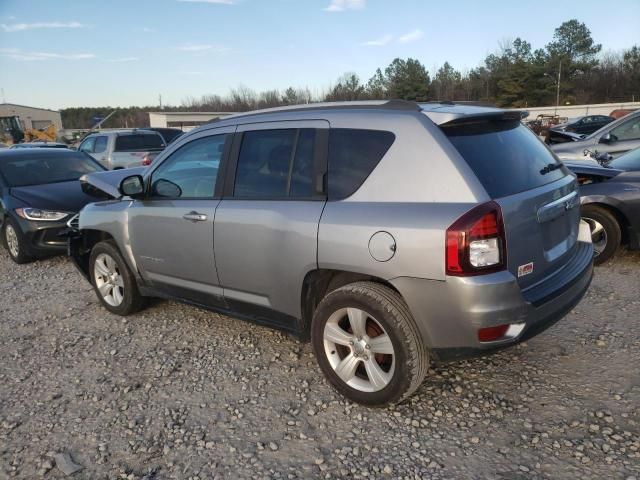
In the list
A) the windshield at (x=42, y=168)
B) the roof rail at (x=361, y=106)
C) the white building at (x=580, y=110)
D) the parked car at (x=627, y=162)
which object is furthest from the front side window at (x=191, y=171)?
the white building at (x=580, y=110)

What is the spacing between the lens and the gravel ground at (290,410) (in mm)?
2625

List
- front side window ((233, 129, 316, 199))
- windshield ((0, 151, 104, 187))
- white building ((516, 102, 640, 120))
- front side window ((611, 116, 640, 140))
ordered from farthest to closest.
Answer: white building ((516, 102, 640, 120)), front side window ((611, 116, 640, 140)), windshield ((0, 151, 104, 187)), front side window ((233, 129, 316, 199))

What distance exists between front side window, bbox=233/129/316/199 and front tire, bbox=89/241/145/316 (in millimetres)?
1724

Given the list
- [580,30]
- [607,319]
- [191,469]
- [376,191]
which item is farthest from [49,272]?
[580,30]

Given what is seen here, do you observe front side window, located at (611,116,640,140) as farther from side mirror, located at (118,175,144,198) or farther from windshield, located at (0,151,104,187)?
windshield, located at (0,151,104,187)

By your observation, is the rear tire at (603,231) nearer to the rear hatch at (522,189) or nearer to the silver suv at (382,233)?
the silver suv at (382,233)

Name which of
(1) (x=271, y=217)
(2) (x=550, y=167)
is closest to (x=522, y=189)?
(2) (x=550, y=167)

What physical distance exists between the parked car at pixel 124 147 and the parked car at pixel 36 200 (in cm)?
475

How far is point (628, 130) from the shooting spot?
815 centimetres

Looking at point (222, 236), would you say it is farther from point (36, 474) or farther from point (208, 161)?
point (36, 474)

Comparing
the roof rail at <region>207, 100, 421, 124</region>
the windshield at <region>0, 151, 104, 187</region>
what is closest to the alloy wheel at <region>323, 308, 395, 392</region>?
the roof rail at <region>207, 100, 421, 124</region>

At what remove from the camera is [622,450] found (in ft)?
8.46

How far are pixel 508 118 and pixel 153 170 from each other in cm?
285

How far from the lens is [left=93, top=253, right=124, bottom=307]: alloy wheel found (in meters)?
4.82
